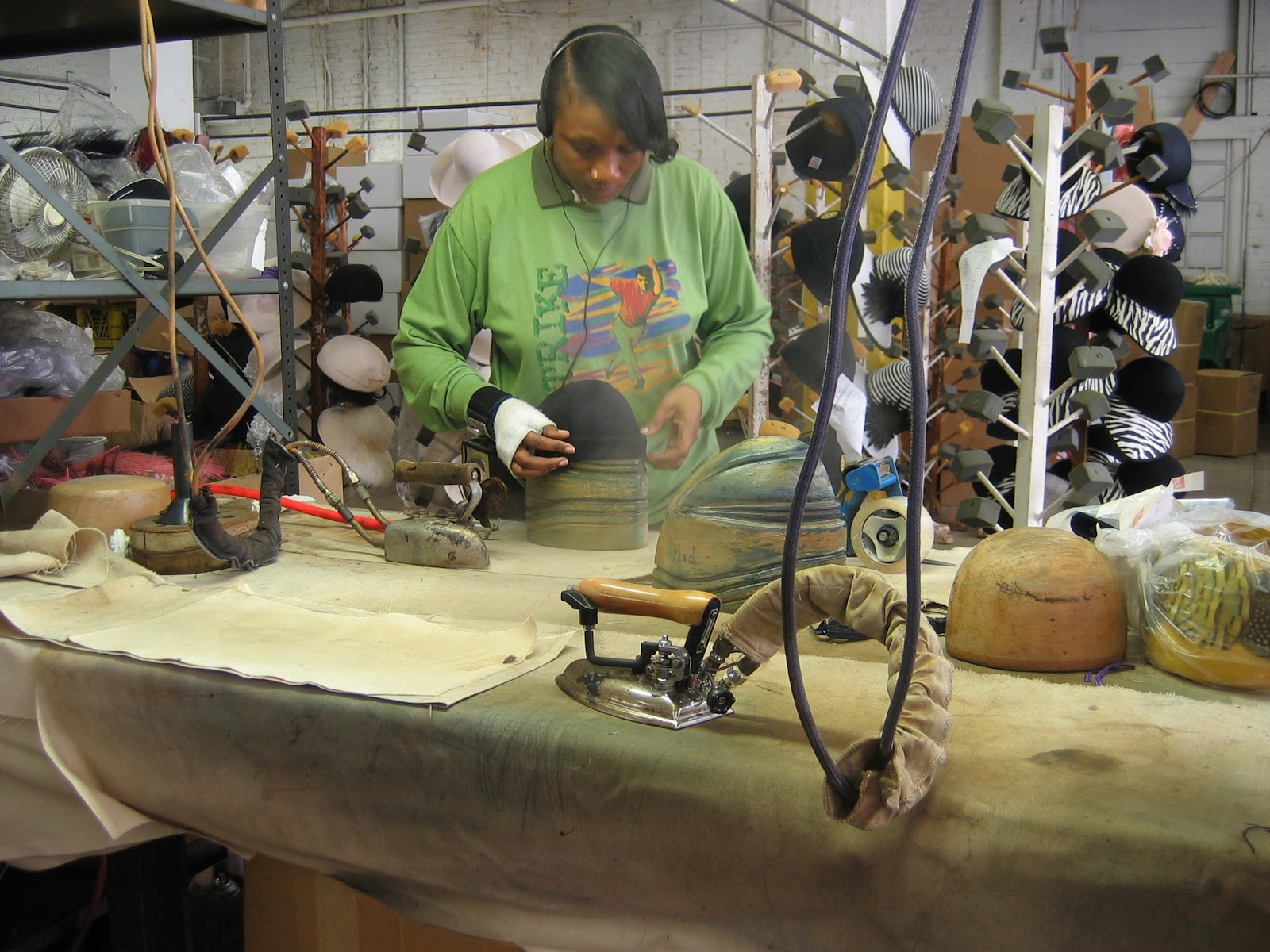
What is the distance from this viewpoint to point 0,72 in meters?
9.00

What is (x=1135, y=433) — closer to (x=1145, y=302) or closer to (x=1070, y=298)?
(x=1145, y=302)

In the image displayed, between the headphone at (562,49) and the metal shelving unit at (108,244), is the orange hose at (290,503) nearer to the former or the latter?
the metal shelving unit at (108,244)

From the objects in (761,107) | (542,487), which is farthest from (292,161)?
(542,487)

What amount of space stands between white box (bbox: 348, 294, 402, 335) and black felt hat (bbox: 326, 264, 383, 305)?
0.77 meters

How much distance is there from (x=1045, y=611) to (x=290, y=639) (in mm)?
989

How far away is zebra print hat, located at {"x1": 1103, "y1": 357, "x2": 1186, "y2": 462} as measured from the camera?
11.8 ft

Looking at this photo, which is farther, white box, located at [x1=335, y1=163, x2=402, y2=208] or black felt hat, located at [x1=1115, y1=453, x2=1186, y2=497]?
white box, located at [x1=335, y1=163, x2=402, y2=208]

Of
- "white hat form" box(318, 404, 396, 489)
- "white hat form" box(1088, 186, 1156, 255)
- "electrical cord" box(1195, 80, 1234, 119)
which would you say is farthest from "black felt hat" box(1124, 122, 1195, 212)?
"electrical cord" box(1195, 80, 1234, 119)

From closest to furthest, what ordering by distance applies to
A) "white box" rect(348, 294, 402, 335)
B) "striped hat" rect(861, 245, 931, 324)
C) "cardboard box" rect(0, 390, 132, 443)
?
"cardboard box" rect(0, 390, 132, 443)
"striped hat" rect(861, 245, 931, 324)
"white box" rect(348, 294, 402, 335)

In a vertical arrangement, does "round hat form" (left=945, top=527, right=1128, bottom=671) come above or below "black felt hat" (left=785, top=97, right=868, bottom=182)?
below

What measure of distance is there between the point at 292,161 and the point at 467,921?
Result: 7.27 metres

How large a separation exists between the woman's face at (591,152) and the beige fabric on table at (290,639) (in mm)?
1175

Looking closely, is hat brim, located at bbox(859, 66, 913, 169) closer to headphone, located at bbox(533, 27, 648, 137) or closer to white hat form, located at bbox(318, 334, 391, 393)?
headphone, located at bbox(533, 27, 648, 137)

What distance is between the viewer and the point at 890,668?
1101 mm
